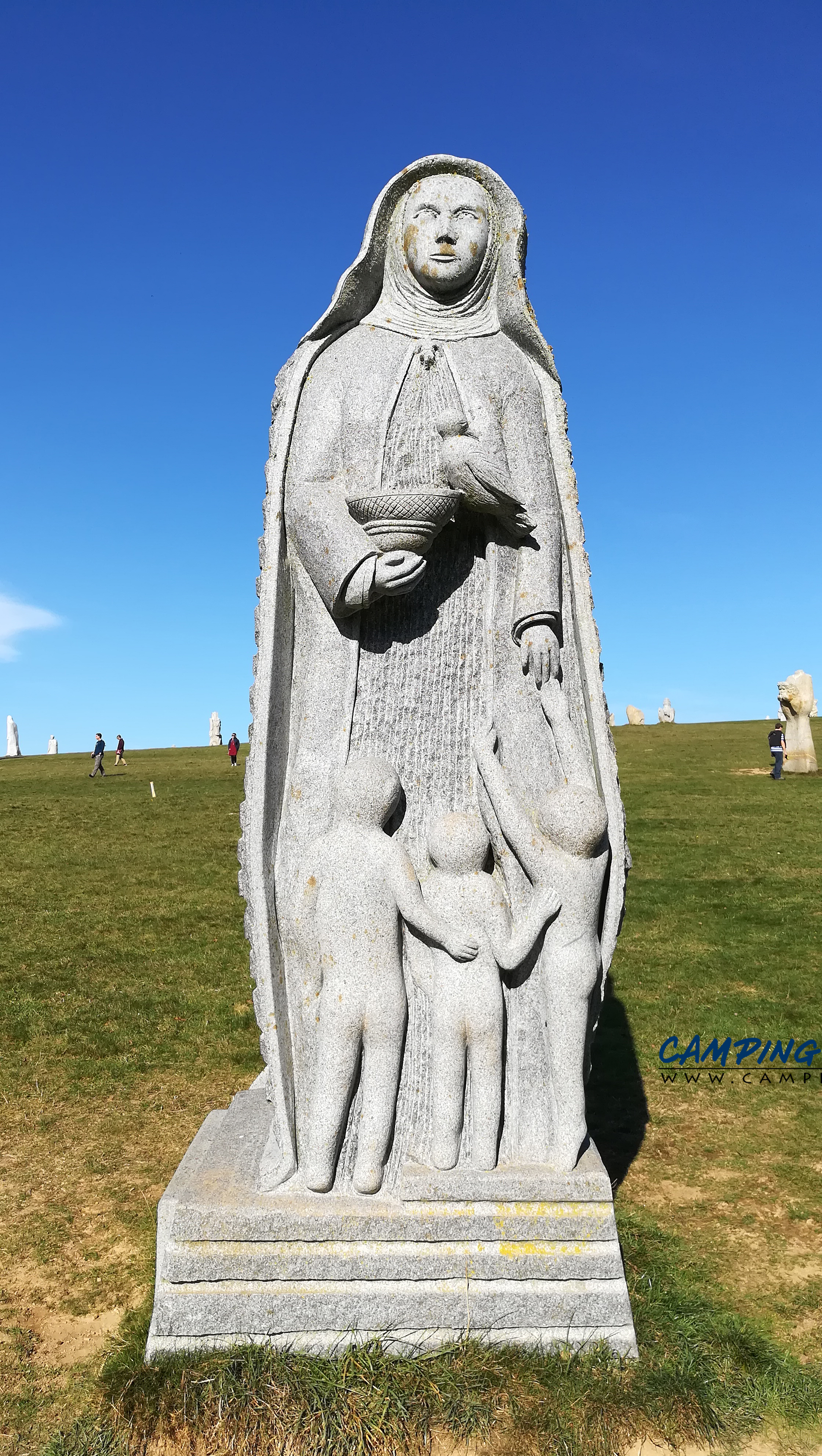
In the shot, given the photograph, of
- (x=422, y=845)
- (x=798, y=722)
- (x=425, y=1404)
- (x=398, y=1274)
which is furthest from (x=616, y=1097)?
(x=798, y=722)

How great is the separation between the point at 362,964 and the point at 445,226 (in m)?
2.75

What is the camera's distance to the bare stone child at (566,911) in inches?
142

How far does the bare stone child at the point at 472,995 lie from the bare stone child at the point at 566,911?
86 mm

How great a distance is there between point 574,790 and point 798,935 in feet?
25.0

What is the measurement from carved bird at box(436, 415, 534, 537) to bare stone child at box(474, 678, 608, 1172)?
999 mm

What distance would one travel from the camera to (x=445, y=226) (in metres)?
3.72

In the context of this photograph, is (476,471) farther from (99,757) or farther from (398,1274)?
(99,757)

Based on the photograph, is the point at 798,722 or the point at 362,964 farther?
the point at 798,722

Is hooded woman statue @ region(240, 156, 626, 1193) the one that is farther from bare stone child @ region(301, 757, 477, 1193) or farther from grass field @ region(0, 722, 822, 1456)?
grass field @ region(0, 722, 822, 1456)

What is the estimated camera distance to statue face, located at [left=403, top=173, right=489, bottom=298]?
3732 millimetres

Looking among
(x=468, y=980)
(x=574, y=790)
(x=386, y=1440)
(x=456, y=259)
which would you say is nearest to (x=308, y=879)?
(x=468, y=980)

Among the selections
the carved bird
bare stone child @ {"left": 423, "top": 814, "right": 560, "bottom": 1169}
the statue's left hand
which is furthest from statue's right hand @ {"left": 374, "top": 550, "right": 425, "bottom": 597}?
bare stone child @ {"left": 423, "top": 814, "right": 560, "bottom": 1169}

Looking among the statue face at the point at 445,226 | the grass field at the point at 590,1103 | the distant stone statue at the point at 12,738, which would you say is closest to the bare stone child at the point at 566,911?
the grass field at the point at 590,1103

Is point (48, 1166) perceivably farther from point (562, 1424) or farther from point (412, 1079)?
point (562, 1424)
